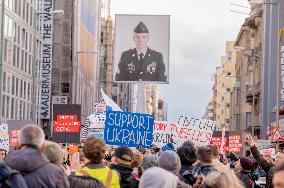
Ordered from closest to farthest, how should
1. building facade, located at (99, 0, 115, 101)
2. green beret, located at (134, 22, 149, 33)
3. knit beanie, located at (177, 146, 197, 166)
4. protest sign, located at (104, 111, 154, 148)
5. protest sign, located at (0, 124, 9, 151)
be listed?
knit beanie, located at (177, 146, 197, 166) → protest sign, located at (104, 111, 154, 148) → protest sign, located at (0, 124, 9, 151) → green beret, located at (134, 22, 149, 33) → building facade, located at (99, 0, 115, 101)

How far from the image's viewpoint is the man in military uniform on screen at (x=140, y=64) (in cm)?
3041

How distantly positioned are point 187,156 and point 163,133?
8.17 metres

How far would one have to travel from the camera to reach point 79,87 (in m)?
82.4

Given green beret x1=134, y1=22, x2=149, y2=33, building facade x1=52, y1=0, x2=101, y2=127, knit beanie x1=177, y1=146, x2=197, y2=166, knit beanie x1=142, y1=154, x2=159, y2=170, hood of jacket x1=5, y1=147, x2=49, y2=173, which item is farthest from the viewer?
building facade x1=52, y1=0, x2=101, y2=127

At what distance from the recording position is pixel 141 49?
3050 cm

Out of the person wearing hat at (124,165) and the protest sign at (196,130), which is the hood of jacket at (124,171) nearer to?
the person wearing hat at (124,165)

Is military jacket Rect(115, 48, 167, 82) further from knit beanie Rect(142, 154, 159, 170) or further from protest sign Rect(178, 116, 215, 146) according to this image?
knit beanie Rect(142, 154, 159, 170)

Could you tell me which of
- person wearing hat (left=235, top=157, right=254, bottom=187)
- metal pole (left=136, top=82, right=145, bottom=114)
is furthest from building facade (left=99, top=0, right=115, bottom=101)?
person wearing hat (left=235, top=157, right=254, bottom=187)

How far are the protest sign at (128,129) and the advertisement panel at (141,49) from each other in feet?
44.4

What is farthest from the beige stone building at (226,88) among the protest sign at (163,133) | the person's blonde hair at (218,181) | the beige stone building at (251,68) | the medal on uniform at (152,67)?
the person's blonde hair at (218,181)

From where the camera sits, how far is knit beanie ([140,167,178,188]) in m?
7.02

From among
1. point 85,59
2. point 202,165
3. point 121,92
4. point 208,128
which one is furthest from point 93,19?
point 202,165

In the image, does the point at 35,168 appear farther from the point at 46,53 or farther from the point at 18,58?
the point at 46,53

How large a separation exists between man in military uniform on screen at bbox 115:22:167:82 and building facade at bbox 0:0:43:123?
2340 cm
